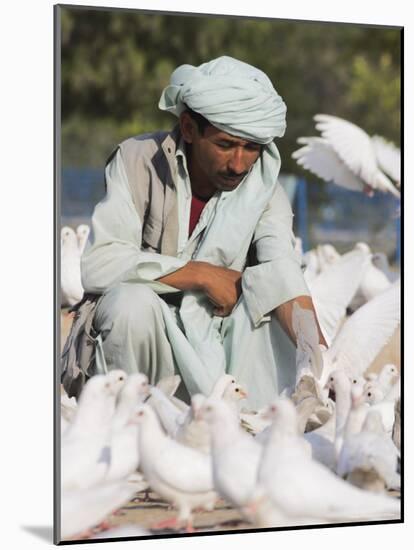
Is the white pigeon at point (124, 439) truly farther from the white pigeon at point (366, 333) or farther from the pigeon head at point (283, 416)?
the white pigeon at point (366, 333)

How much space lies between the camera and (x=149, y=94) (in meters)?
5.86

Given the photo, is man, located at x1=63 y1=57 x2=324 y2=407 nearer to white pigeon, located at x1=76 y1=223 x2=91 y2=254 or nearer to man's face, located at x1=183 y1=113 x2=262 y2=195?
man's face, located at x1=183 y1=113 x2=262 y2=195

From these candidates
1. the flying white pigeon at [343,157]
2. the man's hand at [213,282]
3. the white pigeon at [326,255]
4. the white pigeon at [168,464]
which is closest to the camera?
the white pigeon at [168,464]

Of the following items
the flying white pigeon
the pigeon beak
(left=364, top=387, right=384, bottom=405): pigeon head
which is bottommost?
the pigeon beak

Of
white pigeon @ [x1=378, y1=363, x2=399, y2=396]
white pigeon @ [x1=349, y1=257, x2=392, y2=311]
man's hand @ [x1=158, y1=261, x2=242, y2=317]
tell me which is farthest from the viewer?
white pigeon @ [x1=349, y1=257, x2=392, y2=311]

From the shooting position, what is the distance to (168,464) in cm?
506

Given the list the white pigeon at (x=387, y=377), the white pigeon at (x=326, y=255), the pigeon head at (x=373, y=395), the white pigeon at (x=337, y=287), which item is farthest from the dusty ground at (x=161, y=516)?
the white pigeon at (x=326, y=255)

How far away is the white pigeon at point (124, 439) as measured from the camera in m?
5.08

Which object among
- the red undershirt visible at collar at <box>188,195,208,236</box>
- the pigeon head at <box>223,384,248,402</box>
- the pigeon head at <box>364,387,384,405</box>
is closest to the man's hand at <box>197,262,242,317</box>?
the red undershirt visible at collar at <box>188,195,208,236</box>

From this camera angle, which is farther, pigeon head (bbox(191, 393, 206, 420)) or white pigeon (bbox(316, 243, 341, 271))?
white pigeon (bbox(316, 243, 341, 271))

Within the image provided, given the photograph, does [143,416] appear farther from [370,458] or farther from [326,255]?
[326,255]

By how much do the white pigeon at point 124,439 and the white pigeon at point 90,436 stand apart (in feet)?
0.07

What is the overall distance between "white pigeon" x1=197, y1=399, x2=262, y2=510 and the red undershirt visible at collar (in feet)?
1.98

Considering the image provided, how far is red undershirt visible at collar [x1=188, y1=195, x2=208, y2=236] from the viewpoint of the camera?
211 inches
